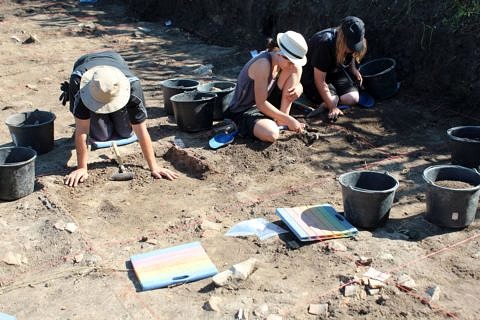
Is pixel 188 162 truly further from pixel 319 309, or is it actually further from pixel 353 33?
pixel 319 309

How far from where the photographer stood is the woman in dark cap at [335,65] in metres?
5.74

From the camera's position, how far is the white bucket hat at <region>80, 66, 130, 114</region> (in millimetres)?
4457

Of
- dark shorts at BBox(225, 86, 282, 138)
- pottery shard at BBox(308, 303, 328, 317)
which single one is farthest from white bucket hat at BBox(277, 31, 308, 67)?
pottery shard at BBox(308, 303, 328, 317)

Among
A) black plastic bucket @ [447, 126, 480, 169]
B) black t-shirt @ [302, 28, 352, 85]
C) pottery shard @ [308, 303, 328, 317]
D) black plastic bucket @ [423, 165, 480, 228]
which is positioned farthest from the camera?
black t-shirt @ [302, 28, 352, 85]

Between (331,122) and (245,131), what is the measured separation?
1.00 m

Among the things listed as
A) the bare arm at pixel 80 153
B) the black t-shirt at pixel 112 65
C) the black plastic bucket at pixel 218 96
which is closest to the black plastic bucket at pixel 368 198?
the black t-shirt at pixel 112 65

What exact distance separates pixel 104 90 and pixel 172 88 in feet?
6.21

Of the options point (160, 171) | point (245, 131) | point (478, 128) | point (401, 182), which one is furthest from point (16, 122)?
point (478, 128)

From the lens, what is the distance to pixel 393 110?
20.8ft

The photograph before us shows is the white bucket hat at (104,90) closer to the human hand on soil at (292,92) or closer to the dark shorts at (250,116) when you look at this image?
the dark shorts at (250,116)

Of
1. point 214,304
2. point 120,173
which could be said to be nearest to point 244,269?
point 214,304

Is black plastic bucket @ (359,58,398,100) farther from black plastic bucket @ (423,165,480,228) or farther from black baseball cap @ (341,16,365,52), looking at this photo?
black plastic bucket @ (423,165,480,228)

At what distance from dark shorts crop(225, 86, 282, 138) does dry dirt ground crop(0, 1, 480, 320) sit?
0.15 m

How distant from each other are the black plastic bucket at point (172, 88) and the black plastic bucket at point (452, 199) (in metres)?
3.02
